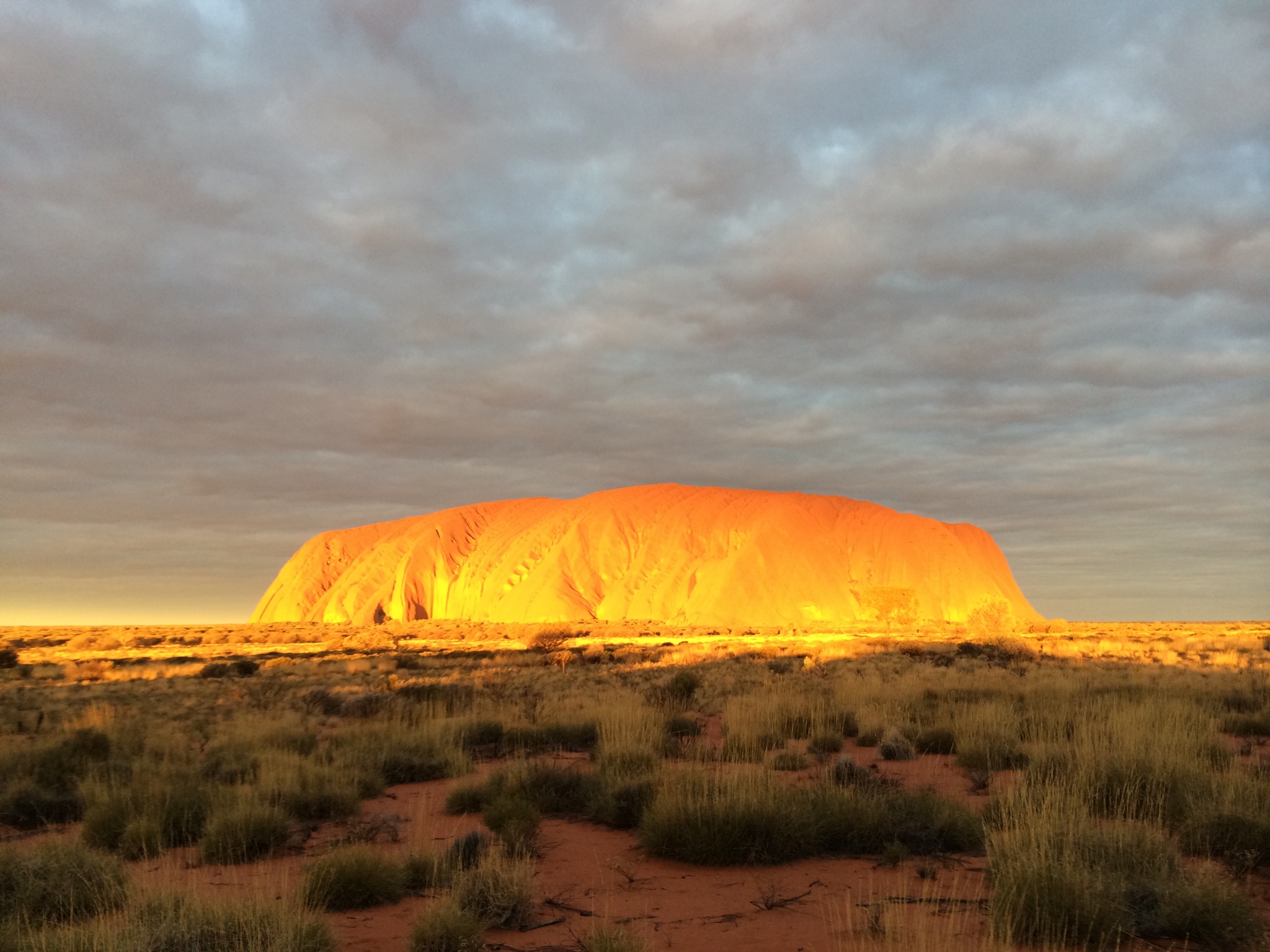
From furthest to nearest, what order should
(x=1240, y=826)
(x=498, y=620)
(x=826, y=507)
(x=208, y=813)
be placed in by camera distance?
(x=826, y=507) < (x=498, y=620) < (x=208, y=813) < (x=1240, y=826)

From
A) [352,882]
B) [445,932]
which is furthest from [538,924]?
[352,882]

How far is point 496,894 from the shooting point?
5785 mm

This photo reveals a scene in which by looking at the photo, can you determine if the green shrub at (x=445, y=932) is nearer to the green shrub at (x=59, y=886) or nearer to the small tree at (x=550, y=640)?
the green shrub at (x=59, y=886)

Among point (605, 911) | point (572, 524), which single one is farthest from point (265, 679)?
point (572, 524)

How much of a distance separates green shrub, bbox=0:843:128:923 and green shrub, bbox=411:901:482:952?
2440 mm

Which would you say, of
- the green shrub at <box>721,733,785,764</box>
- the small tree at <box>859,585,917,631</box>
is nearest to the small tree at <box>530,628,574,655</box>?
the green shrub at <box>721,733,785,764</box>

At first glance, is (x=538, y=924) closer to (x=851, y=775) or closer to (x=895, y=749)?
(x=851, y=775)

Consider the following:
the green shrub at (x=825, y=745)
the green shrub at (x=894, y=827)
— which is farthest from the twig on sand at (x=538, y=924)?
the green shrub at (x=825, y=745)

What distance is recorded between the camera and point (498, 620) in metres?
95.2

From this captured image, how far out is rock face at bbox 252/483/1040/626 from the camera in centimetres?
8762

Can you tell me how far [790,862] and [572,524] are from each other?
97305 mm

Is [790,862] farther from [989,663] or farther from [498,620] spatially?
[498,620]

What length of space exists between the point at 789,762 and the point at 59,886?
26.5 ft

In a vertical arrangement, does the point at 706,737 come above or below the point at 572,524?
below
